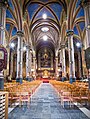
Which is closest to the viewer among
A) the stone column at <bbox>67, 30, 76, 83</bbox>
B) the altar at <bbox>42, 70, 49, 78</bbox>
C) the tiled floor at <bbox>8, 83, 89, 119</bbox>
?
the tiled floor at <bbox>8, 83, 89, 119</bbox>

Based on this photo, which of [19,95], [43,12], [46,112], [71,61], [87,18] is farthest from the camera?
[43,12]

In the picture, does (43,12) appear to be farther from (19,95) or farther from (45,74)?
(45,74)

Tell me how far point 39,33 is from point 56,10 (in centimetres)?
1193

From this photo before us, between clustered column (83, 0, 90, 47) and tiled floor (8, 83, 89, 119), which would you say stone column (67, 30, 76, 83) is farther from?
tiled floor (8, 83, 89, 119)

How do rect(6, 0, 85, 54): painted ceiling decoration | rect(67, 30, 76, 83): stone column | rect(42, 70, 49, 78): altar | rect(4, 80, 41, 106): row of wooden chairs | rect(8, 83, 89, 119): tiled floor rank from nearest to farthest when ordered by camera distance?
rect(8, 83, 89, 119): tiled floor → rect(4, 80, 41, 106): row of wooden chairs → rect(67, 30, 76, 83): stone column → rect(6, 0, 85, 54): painted ceiling decoration → rect(42, 70, 49, 78): altar

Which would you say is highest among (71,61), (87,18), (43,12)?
(43,12)

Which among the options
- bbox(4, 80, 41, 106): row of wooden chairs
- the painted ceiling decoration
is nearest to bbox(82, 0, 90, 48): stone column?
the painted ceiling decoration

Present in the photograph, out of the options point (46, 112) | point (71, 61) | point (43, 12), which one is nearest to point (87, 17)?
point (46, 112)

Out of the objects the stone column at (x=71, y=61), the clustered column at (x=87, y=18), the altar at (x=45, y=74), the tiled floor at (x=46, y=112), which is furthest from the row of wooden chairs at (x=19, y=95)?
the altar at (x=45, y=74)

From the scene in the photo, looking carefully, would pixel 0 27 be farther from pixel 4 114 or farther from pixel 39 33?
pixel 39 33

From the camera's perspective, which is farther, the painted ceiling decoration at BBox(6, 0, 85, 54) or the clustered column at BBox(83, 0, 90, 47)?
the painted ceiling decoration at BBox(6, 0, 85, 54)

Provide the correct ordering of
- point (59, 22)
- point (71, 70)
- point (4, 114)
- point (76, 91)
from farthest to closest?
point (59, 22), point (71, 70), point (76, 91), point (4, 114)

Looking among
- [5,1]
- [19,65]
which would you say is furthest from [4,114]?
[19,65]

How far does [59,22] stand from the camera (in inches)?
893
